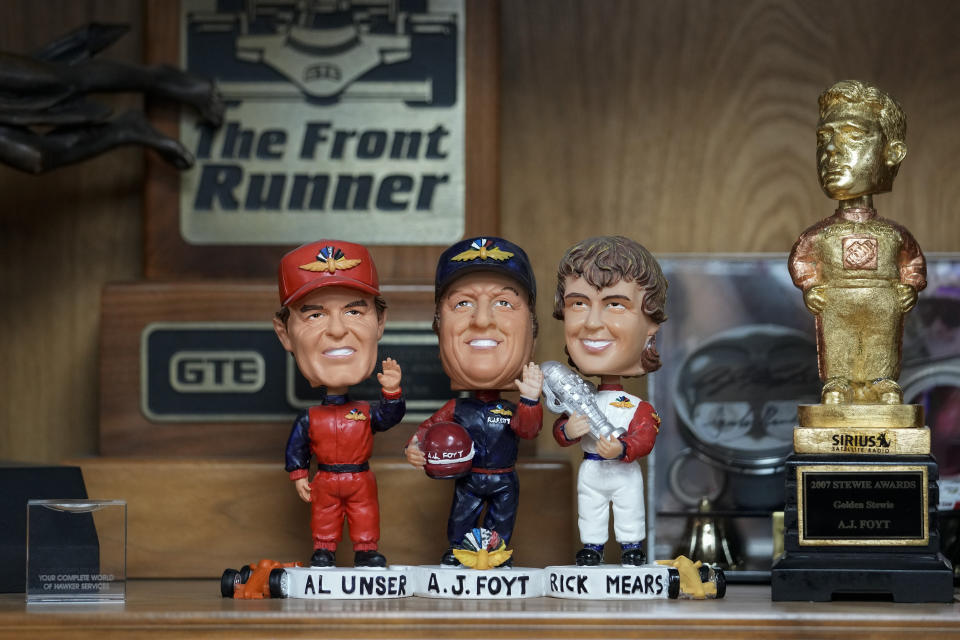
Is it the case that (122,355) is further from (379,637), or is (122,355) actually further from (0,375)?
(379,637)

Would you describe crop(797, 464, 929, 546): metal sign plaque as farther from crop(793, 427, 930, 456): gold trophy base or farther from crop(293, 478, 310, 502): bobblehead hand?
crop(293, 478, 310, 502): bobblehead hand

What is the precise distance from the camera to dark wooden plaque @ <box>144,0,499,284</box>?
2.36 metres

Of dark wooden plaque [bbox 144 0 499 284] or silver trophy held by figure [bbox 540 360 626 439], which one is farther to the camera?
dark wooden plaque [bbox 144 0 499 284]

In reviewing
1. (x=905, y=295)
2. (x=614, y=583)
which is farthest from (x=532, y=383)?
(x=905, y=295)

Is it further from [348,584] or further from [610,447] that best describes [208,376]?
[610,447]

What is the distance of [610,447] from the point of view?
189 centimetres

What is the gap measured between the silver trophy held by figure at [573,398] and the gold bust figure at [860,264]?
34 cm

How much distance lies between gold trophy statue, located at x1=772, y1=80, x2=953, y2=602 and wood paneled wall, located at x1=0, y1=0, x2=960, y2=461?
1.91 ft

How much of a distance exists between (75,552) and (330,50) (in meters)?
1.05

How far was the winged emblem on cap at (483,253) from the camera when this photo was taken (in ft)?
6.49

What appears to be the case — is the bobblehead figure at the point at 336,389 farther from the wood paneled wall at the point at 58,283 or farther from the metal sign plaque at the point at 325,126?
the wood paneled wall at the point at 58,283

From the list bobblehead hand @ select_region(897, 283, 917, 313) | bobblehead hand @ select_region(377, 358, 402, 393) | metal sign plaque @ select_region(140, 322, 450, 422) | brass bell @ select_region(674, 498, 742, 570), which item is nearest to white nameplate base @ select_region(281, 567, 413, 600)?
bobblehead hand @ select_region(377, 358, 402, 393)

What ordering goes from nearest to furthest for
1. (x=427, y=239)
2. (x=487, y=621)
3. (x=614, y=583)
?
(x=487, y=621) < (x=614, y=583) < (x=427, y=239)

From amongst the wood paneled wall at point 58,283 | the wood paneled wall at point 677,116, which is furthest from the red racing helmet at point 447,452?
the wood paneled wall at point 58,283
